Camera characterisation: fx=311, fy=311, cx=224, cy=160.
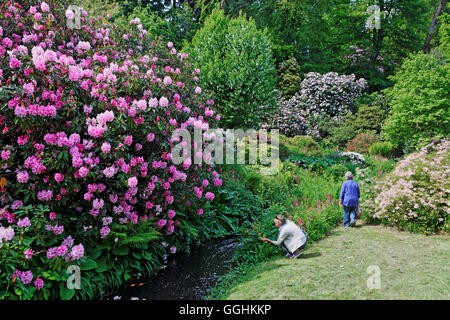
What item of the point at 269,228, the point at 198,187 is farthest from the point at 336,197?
the point at 198,187

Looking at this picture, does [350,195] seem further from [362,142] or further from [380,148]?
[362,142]

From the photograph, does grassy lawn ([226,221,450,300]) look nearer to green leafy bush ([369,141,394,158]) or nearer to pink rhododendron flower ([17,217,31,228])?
Result: pink rhododendron flower ([17,217,31,228])

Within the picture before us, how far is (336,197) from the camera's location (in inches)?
346

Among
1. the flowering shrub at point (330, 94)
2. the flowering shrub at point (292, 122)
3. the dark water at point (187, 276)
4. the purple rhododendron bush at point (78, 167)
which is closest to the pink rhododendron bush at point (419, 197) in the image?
the dark water at point (187, 276)

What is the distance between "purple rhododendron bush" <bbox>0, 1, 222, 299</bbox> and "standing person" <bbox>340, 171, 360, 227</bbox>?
11.3ft

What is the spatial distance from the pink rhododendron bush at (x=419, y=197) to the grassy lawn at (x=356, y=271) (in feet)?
1.61

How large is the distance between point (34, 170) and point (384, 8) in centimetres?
2440

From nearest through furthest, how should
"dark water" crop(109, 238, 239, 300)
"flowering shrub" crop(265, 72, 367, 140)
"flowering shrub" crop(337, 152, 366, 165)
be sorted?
"dark water" crop(109, 238, 239, 300) < "flowering shrub" crop(337, 152, 366, 165) < "flowering shrub" crop(265, 72, 367, 140)

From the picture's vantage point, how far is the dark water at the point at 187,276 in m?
4.27

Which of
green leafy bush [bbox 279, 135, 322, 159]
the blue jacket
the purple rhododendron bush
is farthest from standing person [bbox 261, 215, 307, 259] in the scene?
green leafy bush [bbox 279, 135, 322, 159]

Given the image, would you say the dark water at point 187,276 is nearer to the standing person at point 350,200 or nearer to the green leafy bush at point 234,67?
the standing person at point 350,200

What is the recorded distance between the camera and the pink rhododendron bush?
640 cm

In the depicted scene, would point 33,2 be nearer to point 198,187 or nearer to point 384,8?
point 198,187

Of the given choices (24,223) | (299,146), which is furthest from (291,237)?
(299,146)
